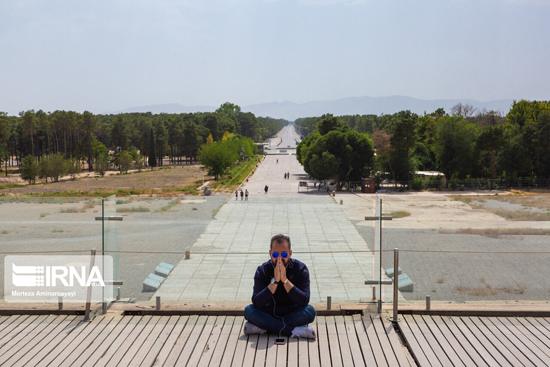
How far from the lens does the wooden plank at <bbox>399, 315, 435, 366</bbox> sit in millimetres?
4365

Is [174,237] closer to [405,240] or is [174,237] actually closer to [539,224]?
[405,240]

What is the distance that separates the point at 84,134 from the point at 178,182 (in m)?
35.7

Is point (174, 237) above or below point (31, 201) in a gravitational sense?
below

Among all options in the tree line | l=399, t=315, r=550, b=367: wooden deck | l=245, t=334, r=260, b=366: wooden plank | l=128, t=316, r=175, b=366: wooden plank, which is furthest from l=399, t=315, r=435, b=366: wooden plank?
the tree line

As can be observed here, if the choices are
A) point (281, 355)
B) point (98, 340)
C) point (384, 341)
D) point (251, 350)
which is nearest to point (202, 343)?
point (251, 350)

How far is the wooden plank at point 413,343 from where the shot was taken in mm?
4365

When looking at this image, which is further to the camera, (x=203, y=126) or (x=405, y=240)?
(x=203, y=126)

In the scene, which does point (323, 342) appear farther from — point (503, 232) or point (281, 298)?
point (503, 232)

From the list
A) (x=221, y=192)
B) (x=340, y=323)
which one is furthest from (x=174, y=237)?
(x=221, y=192)

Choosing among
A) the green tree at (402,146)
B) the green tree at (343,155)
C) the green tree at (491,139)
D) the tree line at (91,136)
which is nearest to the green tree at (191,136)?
the tree line at (91,136)

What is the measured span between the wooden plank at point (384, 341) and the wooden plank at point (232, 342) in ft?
4.65

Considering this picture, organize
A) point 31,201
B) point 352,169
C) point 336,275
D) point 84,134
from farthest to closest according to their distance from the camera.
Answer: point 84,134, point 352,169, point 31,201, point 336,275

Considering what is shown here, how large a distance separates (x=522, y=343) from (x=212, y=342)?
3027mm

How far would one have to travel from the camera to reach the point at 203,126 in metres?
98.3
